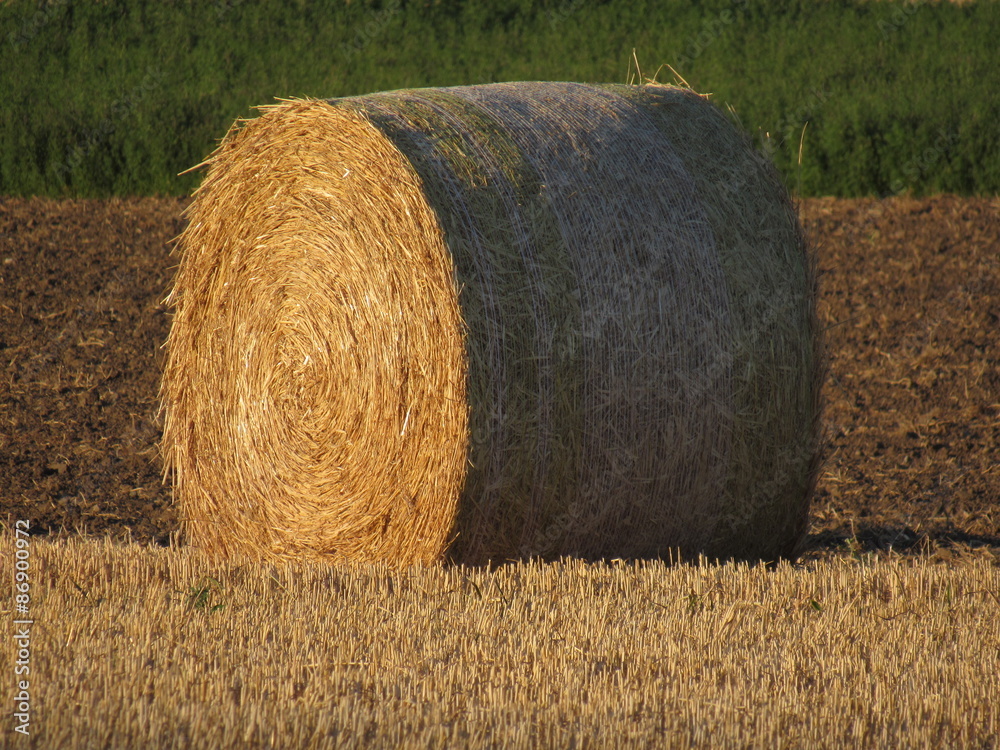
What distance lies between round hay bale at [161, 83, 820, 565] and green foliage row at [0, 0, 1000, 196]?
33.8 feet

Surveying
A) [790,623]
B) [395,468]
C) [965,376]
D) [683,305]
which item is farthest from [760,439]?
[965,376]

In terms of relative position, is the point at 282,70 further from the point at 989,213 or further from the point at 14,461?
the point at 14,461

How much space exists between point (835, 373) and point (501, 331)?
206 inches

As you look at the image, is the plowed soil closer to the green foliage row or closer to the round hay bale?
the round hay bale

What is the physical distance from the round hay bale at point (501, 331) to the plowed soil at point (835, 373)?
39.3 inches

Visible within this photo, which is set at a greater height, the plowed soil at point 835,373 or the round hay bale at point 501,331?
the round hay bale at point 501,331

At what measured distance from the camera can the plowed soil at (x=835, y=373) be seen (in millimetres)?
6863

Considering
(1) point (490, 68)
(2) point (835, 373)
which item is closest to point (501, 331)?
(2) point (835, 373)

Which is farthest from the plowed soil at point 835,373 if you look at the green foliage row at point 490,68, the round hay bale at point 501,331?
the green foliage row at point 490,68

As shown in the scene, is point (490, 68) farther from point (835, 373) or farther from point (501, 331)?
point (501, 331)

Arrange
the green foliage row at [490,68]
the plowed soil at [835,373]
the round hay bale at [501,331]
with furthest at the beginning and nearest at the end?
the green foliage row at [490,68] < the plowed soil at [835,373] < the round hay bale at [501,331]

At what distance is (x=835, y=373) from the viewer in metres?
9.37

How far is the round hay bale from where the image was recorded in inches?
191

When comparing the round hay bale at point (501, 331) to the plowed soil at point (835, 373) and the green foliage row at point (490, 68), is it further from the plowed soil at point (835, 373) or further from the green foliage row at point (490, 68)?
the green foliage row at point (490, 68)
